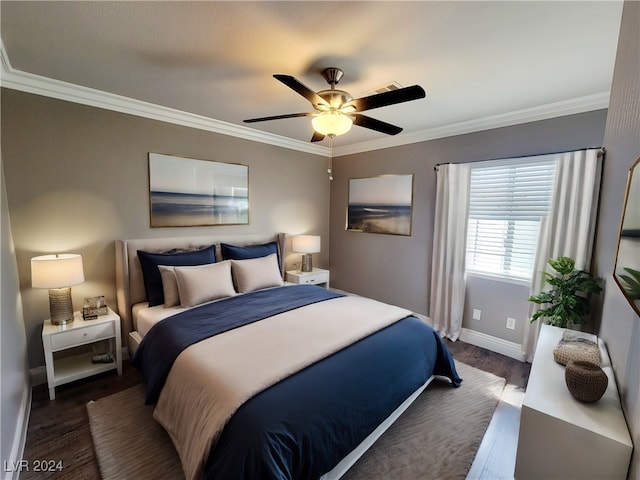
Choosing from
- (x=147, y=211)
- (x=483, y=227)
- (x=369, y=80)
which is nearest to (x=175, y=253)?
(x=147, y=211)

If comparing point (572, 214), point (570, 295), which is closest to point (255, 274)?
point (570, 295)

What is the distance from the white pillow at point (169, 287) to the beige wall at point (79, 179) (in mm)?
587

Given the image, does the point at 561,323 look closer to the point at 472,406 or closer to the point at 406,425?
the point at 472,406

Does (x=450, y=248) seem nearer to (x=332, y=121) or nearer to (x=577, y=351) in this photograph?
(x=577, y=351)

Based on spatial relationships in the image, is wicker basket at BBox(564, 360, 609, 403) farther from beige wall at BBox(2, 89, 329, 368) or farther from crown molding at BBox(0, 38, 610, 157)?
beige wall at BBox(2, 89, 329, 368)

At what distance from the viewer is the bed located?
1309mm

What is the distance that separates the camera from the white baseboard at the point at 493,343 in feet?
9.73

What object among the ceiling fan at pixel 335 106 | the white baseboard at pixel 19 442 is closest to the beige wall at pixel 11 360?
the white baseboard at pixel 19 442

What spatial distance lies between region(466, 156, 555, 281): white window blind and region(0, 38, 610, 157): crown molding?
43cm

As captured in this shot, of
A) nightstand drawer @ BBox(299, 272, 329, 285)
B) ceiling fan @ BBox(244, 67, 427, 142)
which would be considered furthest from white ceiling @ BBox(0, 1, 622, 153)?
nightstand drawer @ BBox(299, 272, 329, 285)

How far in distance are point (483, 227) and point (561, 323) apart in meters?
1.19

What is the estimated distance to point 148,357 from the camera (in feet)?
6.66

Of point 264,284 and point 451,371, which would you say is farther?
point 264,284

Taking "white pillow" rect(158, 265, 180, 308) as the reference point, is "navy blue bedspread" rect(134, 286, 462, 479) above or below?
below
